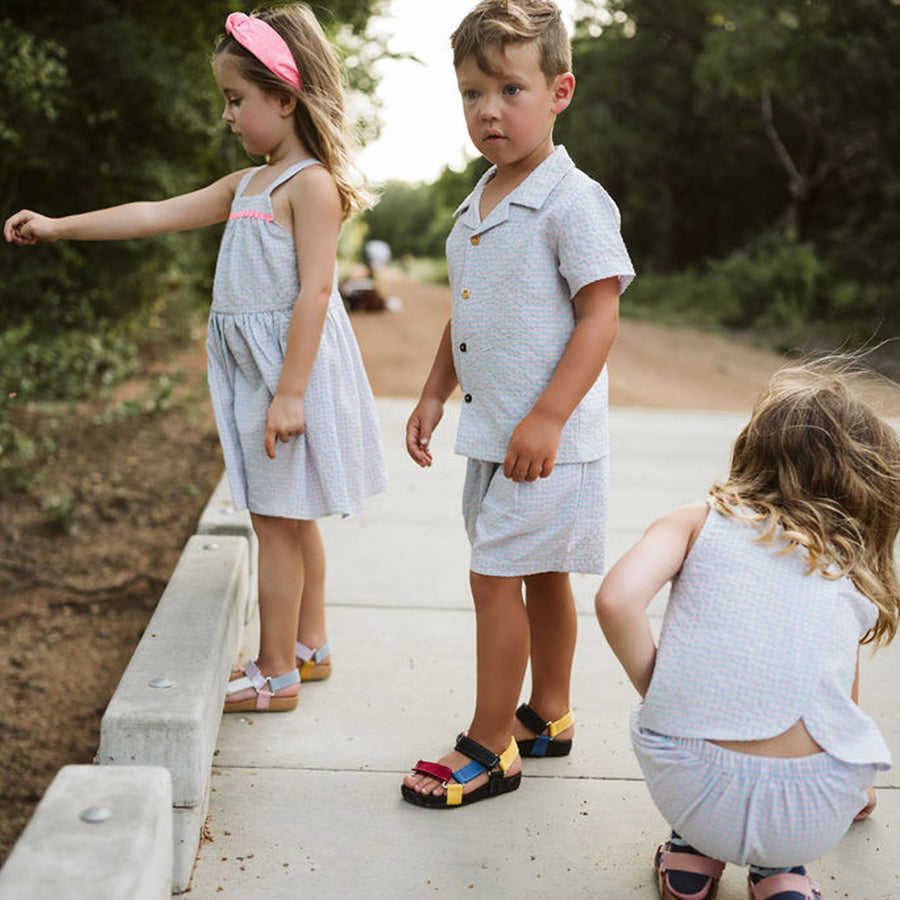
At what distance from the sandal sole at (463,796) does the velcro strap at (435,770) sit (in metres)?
0.04

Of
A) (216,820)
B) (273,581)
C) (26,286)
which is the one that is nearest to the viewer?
(216,820)

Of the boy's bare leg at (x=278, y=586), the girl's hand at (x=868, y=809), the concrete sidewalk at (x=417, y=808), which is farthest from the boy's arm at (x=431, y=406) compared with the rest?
the girl's hand at (x=868, y=809)

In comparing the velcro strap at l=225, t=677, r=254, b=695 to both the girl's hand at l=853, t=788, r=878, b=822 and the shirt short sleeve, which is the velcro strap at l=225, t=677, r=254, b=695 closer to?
the shirt short sleeve

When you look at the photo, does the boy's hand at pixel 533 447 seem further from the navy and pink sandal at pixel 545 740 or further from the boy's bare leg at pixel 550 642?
the navy and pink sandal at pixel 545 740

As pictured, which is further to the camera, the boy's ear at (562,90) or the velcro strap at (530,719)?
the velcro strap at (530,719)

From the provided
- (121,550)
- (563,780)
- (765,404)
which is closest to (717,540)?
(765,404)

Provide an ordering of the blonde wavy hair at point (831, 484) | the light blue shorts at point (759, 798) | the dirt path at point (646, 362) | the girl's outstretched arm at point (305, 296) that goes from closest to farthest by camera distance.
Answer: the light blue shorts at point (759, 798), the blonde wavy hair at point (831, 484), the girl's outstretched arm at point (305, 296), the dirt path at point (646, 362)

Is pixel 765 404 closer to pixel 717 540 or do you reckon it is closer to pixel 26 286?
pixel 717 540

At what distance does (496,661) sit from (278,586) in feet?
2.03

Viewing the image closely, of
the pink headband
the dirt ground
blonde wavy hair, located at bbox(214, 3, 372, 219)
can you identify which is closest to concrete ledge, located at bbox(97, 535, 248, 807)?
the dirt ground

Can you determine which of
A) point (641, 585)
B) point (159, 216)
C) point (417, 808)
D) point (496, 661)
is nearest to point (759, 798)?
point (641, 585)

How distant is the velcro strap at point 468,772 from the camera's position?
2.34 m

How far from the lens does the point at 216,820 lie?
88.6 inches

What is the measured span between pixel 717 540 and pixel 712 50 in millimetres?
18015
